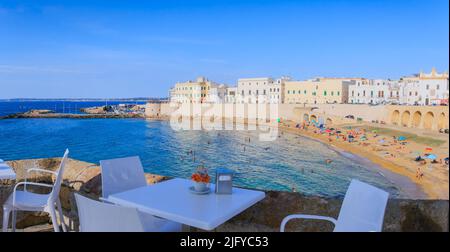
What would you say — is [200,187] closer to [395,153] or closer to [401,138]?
[395,153]

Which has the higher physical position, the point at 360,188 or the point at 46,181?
the point at 360,188

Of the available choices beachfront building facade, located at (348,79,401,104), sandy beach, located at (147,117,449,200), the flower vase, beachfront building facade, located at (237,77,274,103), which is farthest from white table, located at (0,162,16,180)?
beachfront building facade, located at (348,79,401,104)

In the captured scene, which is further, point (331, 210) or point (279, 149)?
point (279, 149)

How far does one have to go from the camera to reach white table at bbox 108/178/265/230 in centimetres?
135

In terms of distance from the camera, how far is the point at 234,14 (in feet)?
26.8

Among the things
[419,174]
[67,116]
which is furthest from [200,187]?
[67,116]

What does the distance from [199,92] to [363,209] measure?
46.8 m

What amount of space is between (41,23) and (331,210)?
292 inches

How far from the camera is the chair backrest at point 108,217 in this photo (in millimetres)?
1112

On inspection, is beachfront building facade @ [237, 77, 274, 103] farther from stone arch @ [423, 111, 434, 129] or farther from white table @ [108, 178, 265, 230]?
white table @ [108, 178, 265, 230]

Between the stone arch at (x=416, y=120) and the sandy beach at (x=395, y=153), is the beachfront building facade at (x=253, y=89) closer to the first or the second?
the sandy beach at (x=395, y=153)

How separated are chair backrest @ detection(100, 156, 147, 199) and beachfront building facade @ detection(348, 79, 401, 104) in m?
39.9
